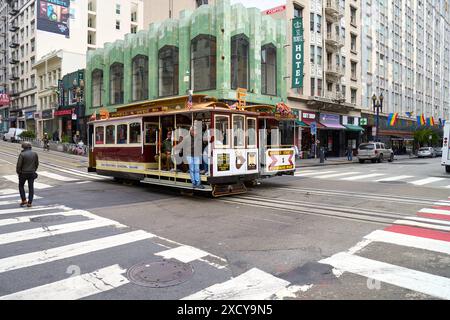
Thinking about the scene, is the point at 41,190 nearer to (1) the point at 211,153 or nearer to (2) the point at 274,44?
(1) the point at 211,153

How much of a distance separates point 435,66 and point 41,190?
7954cm

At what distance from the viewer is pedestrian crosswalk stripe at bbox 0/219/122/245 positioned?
21.2 feet

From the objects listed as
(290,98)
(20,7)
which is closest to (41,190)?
(290,98)

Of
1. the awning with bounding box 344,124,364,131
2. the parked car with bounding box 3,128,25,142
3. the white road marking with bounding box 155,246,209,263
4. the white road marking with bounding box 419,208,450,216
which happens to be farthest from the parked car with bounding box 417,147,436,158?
the parked car with bounding box 3,128,25,142

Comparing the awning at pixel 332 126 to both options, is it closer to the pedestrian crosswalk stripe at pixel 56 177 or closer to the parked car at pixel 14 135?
the pedestrian crosswalk stripe at pixel 56 177

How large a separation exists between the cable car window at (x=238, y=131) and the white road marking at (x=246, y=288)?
24.0ft

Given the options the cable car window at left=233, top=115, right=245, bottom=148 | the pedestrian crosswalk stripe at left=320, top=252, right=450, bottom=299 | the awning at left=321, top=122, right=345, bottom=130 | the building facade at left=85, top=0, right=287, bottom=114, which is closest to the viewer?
the pedestrian crosswalk stripe at left=320, top=252, right=450, bottom=299

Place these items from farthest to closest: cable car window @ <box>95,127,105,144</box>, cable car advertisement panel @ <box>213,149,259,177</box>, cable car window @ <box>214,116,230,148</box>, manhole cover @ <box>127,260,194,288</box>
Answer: cable car window @ <box>95,127,105,144</box> < cable car window @ <box>214,116,230,148</box> < cable car advertisement panel @ <box>213,149,259,177</box> < manhole cover @ <box>127,260,194,288</box>

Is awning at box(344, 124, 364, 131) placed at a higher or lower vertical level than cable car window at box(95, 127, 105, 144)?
higher

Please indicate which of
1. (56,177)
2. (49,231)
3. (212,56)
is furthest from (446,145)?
(56,177)

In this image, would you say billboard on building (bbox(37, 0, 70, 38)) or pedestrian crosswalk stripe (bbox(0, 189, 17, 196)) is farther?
billboard on building (bbox(37, 0, 70, 38))

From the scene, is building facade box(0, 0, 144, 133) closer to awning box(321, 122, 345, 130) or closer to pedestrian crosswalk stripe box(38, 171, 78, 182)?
awning box(321, 122, 345, 130)

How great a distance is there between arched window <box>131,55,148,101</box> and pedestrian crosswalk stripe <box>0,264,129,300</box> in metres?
29.9

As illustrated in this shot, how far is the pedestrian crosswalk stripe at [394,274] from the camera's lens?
4.11 meters
